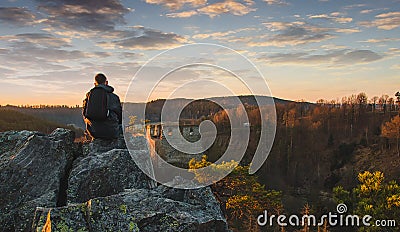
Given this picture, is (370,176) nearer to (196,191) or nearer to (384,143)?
(196,191)

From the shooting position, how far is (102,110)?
9617 millimetres

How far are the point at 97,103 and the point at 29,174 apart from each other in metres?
2.40

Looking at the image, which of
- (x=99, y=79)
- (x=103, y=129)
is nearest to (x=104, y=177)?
(x=103, y=129)

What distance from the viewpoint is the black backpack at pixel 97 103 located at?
956 cm

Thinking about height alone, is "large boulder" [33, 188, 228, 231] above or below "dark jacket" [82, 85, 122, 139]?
below

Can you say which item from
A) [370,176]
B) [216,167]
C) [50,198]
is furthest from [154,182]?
[370,176]

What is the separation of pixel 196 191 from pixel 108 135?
3332 mm

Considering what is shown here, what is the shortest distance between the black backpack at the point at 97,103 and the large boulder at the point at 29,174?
3.00 ft

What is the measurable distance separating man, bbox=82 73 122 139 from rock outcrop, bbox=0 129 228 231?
0.37 metres

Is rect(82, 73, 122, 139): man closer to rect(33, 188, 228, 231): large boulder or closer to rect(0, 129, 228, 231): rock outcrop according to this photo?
rect(0, 129, 228, 231): rock outcrop

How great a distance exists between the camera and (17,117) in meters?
103

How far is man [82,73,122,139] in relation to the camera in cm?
959

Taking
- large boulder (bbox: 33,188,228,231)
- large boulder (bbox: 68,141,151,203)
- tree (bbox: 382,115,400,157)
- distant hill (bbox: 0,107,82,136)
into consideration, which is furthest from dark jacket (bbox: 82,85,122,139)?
tree (bbox: 382,115,400,157)

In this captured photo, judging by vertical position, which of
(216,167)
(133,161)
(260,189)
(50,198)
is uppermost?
(133,161)
